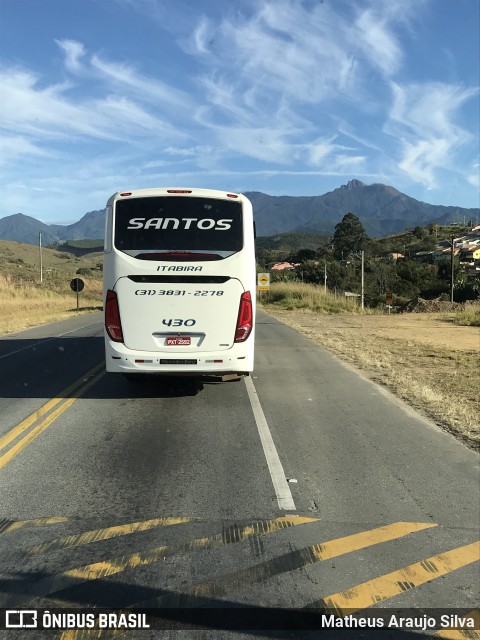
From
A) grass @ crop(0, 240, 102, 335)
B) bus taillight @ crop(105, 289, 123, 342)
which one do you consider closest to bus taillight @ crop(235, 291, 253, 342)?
bus taillight @ crop(105, 289, 123, 342)

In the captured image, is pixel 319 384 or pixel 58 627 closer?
pixel 58 627

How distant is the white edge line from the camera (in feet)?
16.0

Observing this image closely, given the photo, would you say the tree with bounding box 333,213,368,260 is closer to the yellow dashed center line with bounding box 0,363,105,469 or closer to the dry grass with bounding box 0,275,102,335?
the dry grass with bounding box 0,275,102,335

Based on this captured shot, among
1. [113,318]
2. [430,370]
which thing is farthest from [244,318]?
[430,370]

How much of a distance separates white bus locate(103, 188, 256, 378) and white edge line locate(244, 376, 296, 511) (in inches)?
34.0

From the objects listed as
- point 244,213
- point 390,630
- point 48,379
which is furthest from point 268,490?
point 48,379

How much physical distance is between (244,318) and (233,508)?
3972 millimetres

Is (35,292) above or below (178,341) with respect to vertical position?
below

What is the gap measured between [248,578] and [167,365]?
4.87 metres

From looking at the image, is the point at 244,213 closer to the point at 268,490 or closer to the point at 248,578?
the point at 268,490

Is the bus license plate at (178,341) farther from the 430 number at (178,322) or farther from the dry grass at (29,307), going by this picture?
the dry grass at (29,307)

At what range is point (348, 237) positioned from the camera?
127m

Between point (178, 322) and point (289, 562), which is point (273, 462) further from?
point (178, 322)

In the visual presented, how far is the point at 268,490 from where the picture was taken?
509 cm
